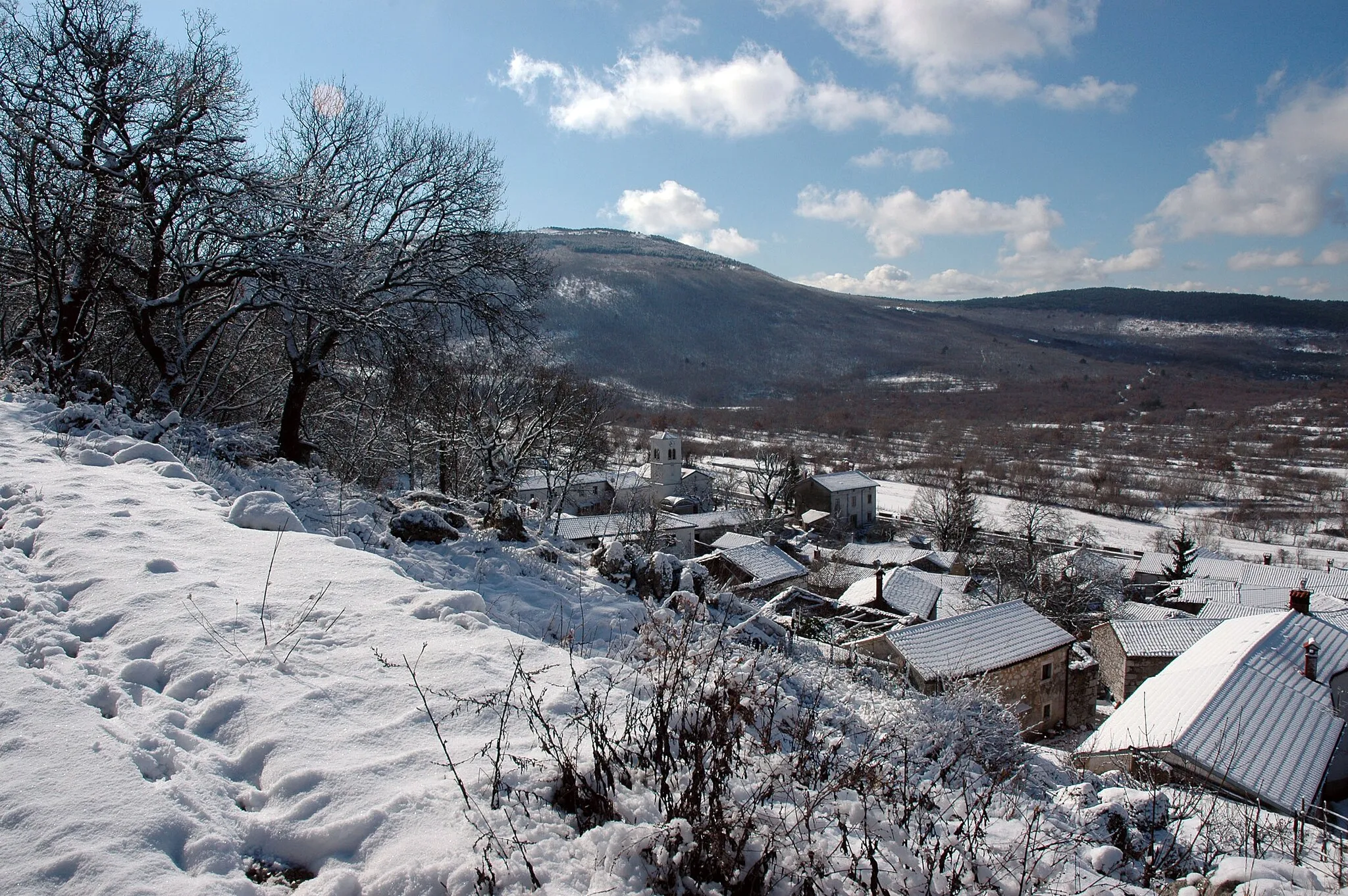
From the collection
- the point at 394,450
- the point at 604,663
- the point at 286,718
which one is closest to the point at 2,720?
the point at 286,718

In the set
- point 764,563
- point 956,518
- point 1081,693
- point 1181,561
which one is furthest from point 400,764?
point 956,518

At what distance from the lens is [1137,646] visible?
861 inches

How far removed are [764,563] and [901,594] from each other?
536cm

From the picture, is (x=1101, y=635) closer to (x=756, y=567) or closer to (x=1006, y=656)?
(x=1006, y=656)

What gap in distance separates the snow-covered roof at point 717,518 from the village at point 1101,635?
0.45 ft

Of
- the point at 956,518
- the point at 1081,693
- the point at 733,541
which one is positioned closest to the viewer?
the point at 1081,693

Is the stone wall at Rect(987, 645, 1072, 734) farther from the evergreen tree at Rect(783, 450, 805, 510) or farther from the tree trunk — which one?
the evergreen tree at Rect(783, 450, 805, 510)

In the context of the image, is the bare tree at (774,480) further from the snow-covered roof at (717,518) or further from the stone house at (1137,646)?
the stone house at (1137,646)

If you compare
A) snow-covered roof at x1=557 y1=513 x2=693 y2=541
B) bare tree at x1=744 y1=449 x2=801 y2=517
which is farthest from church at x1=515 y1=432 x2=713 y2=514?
snow-covered roof at x1=557 y1=513 x2=693 y2=541

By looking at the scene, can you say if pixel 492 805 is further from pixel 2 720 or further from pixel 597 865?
pixel 2 720

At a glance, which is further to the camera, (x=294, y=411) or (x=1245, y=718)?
(x=1245, y=718)

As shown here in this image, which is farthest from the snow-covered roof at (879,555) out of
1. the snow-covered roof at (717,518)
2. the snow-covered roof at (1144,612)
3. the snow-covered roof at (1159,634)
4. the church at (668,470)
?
the snow-covered roof at (1159,634)

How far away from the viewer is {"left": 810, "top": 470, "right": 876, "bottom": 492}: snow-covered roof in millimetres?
56562

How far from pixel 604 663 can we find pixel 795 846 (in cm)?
224
